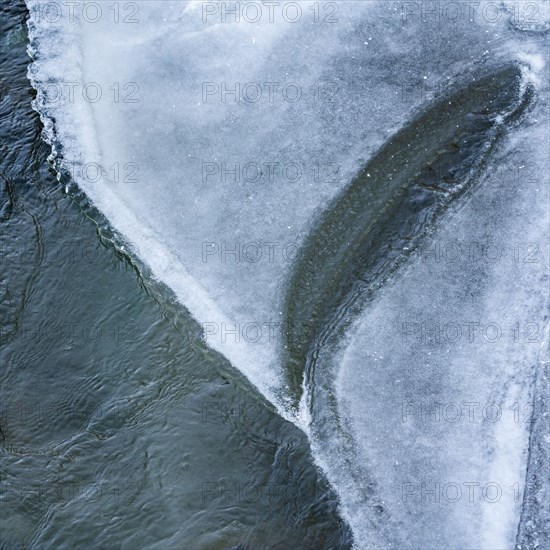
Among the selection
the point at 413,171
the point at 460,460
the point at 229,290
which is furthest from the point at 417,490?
the point at 413,171

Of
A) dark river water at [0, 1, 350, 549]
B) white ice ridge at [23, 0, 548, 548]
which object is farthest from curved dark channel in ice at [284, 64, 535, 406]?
dark river water at [0, 1, 350, 549]

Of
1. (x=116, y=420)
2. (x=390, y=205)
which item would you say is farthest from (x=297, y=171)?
(x=116, y=420)

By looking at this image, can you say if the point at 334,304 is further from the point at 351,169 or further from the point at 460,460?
the point at 460,460

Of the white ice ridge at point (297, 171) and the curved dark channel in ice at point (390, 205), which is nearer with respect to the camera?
the white ice ridge at point (297, 171)

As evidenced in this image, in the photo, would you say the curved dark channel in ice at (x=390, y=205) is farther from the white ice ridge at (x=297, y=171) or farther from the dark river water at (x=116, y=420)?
the dark river water at (x=116, y=420)

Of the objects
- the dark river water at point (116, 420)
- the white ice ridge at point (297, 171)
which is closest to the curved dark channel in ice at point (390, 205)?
the white ice ridge at point (297, 171)
